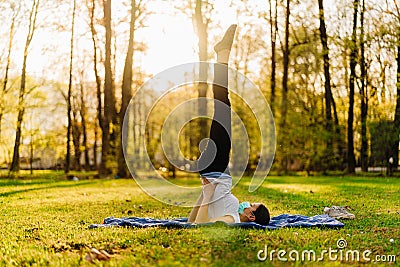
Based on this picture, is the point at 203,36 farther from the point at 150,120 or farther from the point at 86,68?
A: the point at 86,68

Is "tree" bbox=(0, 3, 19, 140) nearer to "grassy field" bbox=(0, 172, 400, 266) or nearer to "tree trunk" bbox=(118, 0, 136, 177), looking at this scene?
"tree trunk" bbox=(118, 0, 136, 177)

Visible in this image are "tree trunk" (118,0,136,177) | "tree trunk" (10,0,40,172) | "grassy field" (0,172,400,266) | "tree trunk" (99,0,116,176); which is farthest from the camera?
"tree trunk" (10,0,40,172)

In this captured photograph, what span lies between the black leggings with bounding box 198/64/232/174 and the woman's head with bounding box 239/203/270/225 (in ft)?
2.25

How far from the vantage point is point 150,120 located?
2570 cm

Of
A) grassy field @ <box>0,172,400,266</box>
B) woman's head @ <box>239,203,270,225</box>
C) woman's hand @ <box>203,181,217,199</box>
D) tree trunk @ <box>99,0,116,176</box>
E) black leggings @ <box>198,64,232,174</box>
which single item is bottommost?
grassy field @ <box>0,172,400,266</box>

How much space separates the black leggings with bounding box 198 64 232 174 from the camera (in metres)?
6.76

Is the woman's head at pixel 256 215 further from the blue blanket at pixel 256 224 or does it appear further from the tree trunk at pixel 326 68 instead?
the tree trunk at pixel 326 68

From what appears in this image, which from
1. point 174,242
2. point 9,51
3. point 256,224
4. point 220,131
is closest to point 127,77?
point 9,51

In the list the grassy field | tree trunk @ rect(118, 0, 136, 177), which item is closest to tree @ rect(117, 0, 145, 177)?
tree trunk @ rect(118, 0, 136, 177)

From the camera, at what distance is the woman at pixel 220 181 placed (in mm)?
6387

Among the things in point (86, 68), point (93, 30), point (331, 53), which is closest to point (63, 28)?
point (93, 30)

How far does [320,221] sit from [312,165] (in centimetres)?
1912

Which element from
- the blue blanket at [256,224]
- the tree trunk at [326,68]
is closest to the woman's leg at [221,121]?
the blue blanket at [256,224]

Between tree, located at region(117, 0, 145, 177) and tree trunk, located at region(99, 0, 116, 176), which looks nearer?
tree trunk, located at region(99, 0, 116, 176)
